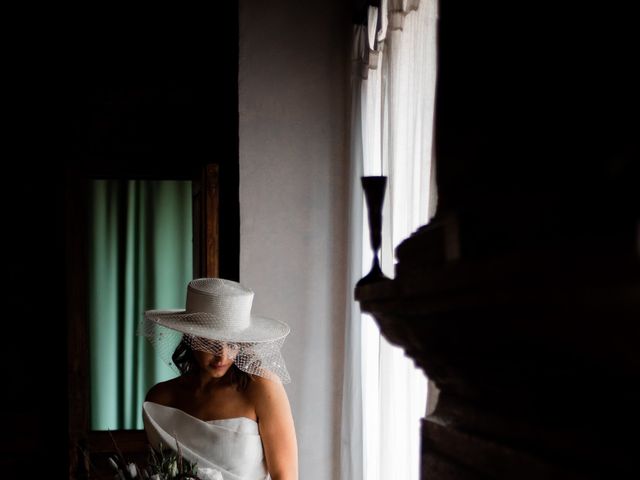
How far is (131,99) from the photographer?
12.0 ft

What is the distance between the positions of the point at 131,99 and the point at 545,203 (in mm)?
3130

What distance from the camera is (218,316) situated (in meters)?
2.50

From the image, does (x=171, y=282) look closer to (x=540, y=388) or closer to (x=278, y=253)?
(x=278, y=253)

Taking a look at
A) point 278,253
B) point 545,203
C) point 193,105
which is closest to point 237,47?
point 193,105

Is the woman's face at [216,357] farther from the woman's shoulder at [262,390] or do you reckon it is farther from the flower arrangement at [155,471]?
the flower arrangement at [155,471]

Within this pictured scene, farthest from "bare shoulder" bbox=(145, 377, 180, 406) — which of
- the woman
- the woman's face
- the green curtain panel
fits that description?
the green curtain panel

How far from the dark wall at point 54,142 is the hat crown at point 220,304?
1114 mm

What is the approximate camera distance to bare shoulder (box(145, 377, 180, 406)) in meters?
2.67

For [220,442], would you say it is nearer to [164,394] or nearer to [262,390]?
[262,390]

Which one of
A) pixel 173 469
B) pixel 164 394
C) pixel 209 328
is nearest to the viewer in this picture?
pixel 173 469

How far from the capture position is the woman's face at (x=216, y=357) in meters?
2.49

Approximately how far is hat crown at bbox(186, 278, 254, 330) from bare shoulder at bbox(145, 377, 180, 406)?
34 centimetres

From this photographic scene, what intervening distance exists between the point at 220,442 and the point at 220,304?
1.53ft

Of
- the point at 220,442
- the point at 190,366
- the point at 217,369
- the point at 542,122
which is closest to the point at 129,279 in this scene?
the point at 190,366
